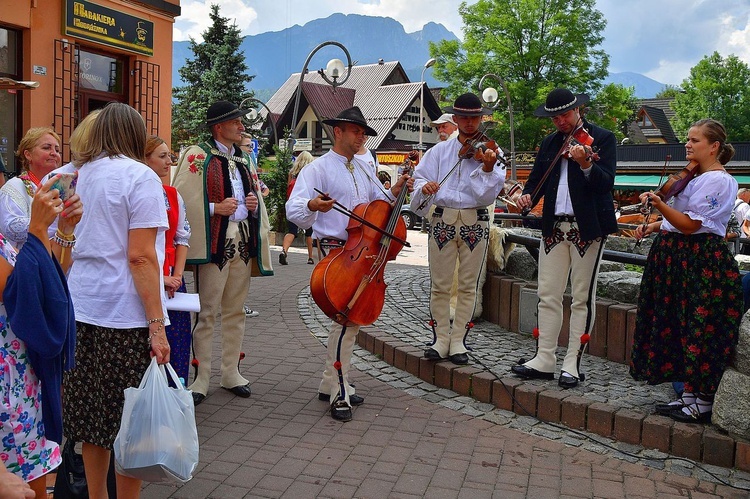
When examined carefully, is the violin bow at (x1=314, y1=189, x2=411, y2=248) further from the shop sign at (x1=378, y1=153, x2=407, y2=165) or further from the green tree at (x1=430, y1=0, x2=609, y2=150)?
the shop sign at (x1=378, y1=153, x2=407, y2=165)

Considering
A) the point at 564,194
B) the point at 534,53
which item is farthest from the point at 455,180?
the point at 534,53

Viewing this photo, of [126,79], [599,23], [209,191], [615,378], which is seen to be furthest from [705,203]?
[599,23]

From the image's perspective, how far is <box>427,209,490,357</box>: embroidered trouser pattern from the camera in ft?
18.6

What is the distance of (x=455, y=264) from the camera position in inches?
228

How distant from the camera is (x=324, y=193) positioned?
16.3ft

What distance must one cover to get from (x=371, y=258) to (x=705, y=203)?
6.84 ft

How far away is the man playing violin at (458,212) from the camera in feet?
18.2

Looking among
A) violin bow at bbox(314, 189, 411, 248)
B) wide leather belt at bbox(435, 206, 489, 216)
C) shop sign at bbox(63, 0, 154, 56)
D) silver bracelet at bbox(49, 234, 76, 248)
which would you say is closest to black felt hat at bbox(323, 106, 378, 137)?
violin bow at bbox(314, 189, 411, 248)

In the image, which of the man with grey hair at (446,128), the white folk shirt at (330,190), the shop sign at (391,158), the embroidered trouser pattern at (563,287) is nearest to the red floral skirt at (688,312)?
the embroidered trouser pattern at (563,287)

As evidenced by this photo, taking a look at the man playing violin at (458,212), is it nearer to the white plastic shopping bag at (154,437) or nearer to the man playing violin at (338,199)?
the man playing violin at (338,199)

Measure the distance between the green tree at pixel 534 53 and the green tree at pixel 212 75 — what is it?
12532 mm

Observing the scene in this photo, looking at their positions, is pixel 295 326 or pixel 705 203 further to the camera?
pixel 295 326

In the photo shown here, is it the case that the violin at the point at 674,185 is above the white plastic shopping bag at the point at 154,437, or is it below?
above

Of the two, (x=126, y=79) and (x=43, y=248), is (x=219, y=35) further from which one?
(x=43, y=248)
